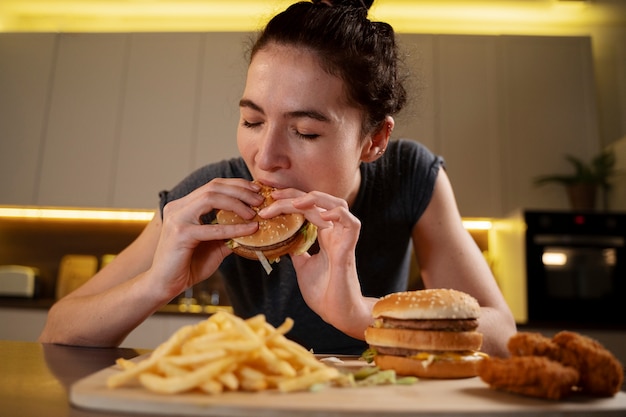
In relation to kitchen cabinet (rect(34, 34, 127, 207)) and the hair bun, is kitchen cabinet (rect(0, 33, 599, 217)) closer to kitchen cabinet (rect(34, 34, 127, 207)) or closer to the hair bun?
kitchen cabinet (rect(34, 34, 127, 207))

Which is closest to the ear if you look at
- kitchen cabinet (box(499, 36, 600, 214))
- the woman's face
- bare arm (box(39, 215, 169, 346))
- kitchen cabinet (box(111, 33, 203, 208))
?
the woman's face

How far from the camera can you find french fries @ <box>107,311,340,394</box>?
774mm

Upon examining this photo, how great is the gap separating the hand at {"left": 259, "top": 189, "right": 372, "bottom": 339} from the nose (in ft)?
0.29

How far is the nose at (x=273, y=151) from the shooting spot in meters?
1.40

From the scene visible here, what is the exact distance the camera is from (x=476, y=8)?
4.89 meters

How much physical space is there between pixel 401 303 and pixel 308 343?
0.81 meters

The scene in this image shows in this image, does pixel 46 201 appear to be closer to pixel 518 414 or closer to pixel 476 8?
pixel 476 8

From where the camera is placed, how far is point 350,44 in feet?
5.18

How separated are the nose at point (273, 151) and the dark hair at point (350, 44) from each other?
262mm

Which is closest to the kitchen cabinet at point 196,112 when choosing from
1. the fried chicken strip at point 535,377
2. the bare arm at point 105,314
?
the bare arm at point 105,314

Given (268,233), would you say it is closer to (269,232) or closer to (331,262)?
(269,232)

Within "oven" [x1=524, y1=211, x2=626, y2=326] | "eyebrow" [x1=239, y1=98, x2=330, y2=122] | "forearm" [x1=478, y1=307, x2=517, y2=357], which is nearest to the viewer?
"eyebrow" [x1=239, y1=98, x2=330, y2=122]

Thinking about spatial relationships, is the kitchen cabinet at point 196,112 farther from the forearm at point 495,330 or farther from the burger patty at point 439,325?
the burger patty at point 439,325

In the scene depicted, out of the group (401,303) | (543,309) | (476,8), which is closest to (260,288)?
(401,303)
